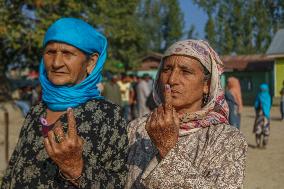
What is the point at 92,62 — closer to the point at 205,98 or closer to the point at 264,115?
the point at 205,98

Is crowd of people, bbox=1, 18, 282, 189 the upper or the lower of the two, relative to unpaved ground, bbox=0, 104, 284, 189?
upper

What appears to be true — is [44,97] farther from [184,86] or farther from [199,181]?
[199,181]

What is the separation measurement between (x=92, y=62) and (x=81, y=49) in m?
0.10

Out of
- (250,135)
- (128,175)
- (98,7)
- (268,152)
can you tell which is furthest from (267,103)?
(98,7)

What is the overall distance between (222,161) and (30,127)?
877 millimetres

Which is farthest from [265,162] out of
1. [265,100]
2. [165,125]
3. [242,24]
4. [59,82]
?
[242,24]

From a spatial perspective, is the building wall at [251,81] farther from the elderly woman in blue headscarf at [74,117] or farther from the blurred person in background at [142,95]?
the elderly woman in blue headscarf at [74,117]

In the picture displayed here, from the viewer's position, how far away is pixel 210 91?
7.55ft

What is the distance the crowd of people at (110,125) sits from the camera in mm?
2002

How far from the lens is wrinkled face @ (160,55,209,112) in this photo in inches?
87.6

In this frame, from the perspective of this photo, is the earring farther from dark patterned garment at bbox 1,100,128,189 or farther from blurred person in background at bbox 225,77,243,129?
blurred person in background at bbox 225,77,243,129

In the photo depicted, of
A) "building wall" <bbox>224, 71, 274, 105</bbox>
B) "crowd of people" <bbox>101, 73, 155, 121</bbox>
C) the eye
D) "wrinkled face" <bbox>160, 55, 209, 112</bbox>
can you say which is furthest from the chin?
"building wall" <bbox>224, 71, 274, 105</bbox>

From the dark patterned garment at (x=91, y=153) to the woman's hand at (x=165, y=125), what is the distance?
1.05 feet

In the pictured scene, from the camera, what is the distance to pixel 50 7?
57.7ft
